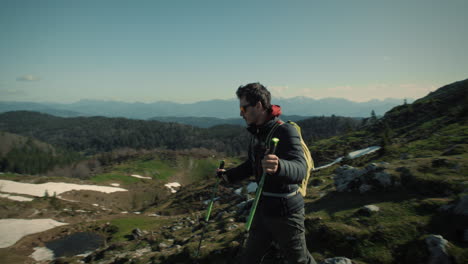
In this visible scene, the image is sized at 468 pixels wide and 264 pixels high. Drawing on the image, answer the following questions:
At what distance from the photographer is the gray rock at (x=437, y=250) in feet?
19.7

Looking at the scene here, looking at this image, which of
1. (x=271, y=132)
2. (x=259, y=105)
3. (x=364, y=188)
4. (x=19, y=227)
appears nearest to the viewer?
(x=271, y=132)

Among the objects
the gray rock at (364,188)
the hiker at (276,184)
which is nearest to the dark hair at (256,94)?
the hiker at (276,184)

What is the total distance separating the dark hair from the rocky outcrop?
10235mm

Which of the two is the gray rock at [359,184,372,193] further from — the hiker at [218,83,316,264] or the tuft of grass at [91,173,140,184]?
the tuft of grass at [91,173,140,184]

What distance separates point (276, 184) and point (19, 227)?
49256 millimetres

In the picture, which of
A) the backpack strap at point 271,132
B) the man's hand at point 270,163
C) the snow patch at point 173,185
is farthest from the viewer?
the snow patch at point 173,185

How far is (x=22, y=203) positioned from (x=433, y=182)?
6584 cm

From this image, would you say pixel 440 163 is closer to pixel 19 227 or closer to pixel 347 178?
pixel 347 178

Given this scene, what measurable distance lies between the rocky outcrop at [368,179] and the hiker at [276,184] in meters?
9.51

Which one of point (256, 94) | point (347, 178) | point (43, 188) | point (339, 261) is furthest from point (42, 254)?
point (43, 188)

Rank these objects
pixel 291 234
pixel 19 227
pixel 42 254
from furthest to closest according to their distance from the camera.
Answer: pixel 19 227 < pixel 42 254 < pixel 291 234

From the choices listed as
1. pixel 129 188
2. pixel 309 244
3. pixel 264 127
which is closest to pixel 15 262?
pixel 309 244

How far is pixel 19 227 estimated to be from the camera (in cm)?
3716

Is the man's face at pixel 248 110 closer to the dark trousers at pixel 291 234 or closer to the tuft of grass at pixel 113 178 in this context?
the dark trousers at pixel 291 234
